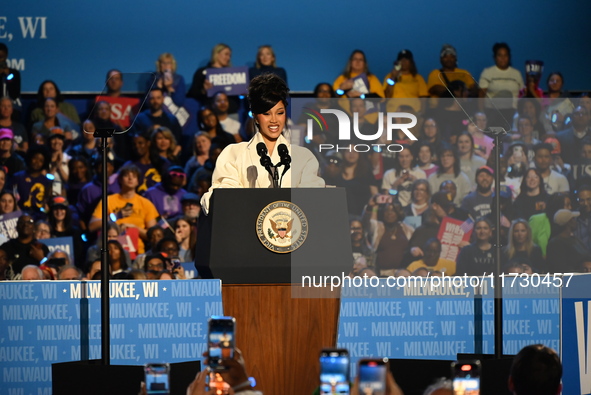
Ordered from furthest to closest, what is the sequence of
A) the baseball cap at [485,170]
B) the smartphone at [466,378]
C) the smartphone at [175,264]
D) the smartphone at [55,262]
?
the smartphone at [55,262] < the baseball cap at [485,170] < the smartphone at [175,264] < the smartphone at [466,378]

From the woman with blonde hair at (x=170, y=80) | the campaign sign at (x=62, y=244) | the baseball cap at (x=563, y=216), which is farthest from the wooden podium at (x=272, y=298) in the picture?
the woman with blonde hair at (x=170, y=80)

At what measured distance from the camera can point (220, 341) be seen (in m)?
2.41

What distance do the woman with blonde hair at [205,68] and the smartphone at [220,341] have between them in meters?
5.57

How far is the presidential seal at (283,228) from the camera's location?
12.0 ft

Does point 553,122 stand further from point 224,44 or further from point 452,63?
point 224,44

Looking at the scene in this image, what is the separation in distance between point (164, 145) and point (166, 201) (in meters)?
0.48

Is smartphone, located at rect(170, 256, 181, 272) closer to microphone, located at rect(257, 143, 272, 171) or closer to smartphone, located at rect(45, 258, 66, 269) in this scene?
smartphone, located at rect(45, 258, 66, 269)

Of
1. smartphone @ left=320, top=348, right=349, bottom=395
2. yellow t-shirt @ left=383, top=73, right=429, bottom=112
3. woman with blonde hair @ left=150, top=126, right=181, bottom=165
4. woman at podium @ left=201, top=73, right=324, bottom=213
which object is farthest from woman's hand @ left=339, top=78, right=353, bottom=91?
smartphone @ left=320, top=348, right=349, bottom=395

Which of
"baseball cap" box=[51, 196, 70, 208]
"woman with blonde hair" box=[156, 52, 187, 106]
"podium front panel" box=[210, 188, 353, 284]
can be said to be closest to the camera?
"podium front panel" box=[210, 188, 353, 284]

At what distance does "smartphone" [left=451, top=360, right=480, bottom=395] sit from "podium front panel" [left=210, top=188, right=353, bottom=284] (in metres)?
1.37

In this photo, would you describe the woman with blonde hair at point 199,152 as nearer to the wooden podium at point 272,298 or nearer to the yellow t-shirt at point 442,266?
the yellow t-shirt at point 442,266

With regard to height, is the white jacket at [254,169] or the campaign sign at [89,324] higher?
the white jacket at [254,169]

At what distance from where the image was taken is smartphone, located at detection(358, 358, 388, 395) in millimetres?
1948

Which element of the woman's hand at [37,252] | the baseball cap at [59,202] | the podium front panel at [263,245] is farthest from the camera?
the baseball cap at [59,202]
